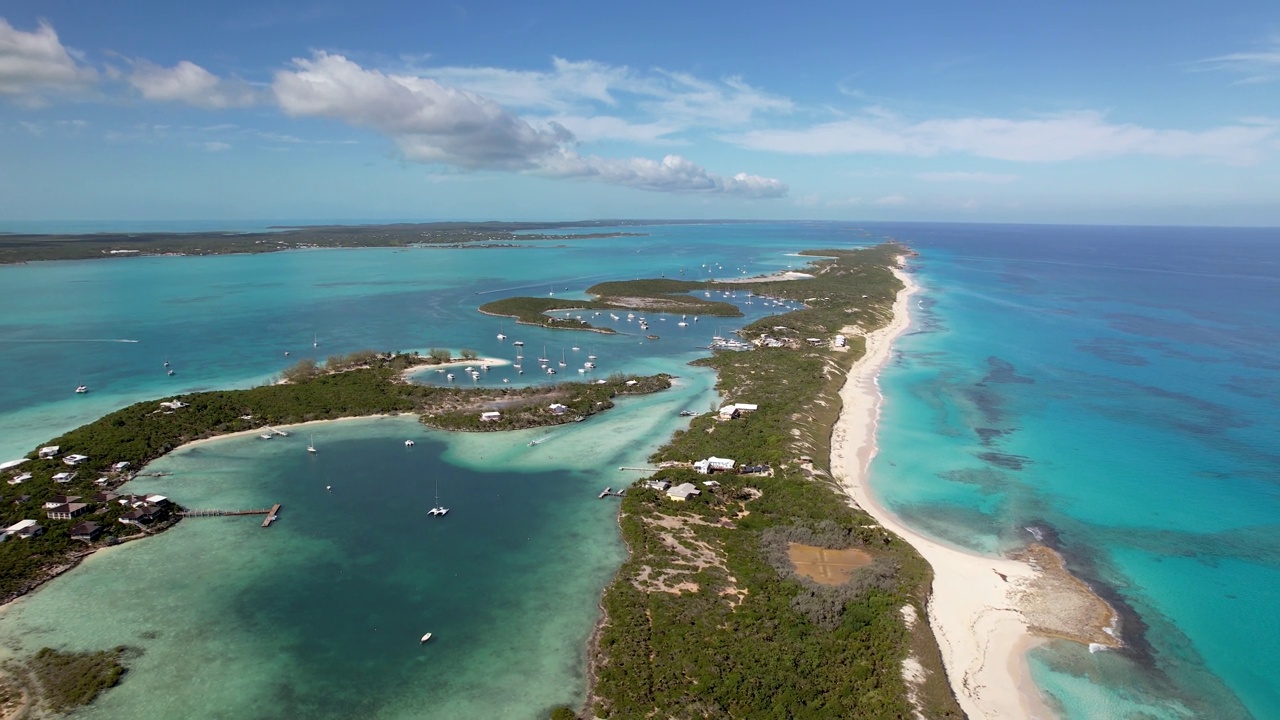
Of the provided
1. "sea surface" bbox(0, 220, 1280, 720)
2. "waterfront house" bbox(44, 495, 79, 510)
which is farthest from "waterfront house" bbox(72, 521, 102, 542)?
"waterfront house" bbox(44, 495, 79, 510)

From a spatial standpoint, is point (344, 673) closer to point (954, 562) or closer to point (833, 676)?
point (833, 676)

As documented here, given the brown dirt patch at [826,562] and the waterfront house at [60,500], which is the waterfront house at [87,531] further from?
the brown dirt patch at [826,562]

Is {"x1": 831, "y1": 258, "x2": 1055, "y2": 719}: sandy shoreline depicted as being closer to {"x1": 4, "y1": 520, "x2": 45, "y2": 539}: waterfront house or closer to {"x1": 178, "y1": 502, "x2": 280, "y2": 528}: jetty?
{"x1": 178, "y1": 502, "x2": 280, "y2": 528}: jetty

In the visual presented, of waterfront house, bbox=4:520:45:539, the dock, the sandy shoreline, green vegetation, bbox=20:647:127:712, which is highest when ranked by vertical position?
waterfront house, bbox=4:520:45:539

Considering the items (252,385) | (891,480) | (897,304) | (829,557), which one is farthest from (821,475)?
(897,304)

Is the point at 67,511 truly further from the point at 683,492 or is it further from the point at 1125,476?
the point at 1125,476

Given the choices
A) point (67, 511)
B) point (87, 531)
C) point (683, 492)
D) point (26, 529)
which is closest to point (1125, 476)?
point (683, 492)
